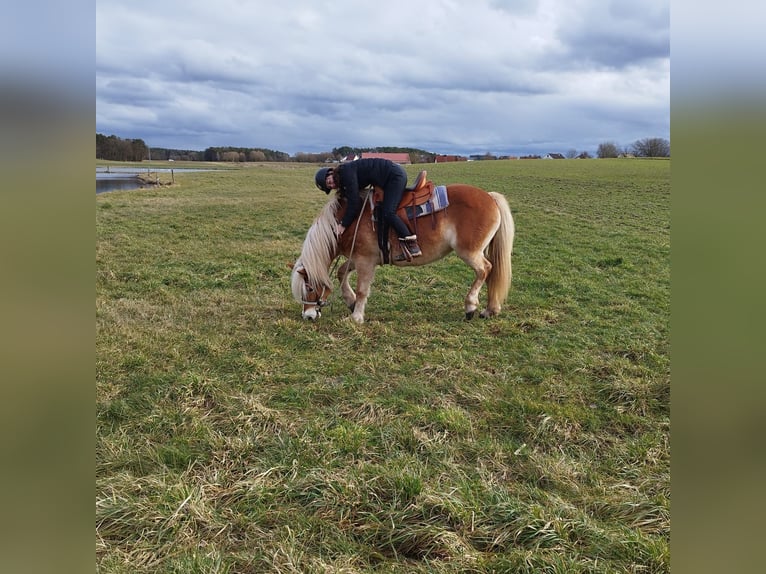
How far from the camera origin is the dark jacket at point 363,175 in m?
5.49

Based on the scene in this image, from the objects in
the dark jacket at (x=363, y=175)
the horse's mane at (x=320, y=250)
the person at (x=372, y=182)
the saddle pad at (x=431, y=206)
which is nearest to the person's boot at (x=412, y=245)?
the person at (x=372, y=182)

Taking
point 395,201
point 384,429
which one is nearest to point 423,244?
point 395,201

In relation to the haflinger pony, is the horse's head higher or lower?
lower

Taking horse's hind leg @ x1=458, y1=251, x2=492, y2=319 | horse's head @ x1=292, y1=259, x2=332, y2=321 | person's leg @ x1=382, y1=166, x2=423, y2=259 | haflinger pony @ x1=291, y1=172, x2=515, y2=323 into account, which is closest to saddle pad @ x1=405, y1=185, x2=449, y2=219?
haflinger pony @ x1=291, y1=172, x2=515, y2=323

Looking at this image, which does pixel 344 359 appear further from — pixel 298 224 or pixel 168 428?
pixel 298 224

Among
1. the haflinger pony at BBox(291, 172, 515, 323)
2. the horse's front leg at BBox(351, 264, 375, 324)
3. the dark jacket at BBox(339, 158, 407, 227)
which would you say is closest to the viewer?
the dark jacket at BBox(339, 158, 407, 227)

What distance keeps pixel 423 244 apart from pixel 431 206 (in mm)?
490

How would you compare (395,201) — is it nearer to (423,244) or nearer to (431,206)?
(431,206)

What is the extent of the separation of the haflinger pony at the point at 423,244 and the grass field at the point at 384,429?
0.43 m

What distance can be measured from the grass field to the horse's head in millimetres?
214

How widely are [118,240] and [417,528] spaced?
11203 millimetres

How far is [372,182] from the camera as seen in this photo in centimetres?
560

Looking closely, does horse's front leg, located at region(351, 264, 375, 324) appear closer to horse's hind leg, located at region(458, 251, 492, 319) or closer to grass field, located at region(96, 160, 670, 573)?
grass field, located at region(96, 160, 670, 573)

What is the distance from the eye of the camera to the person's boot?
18.4 ft
